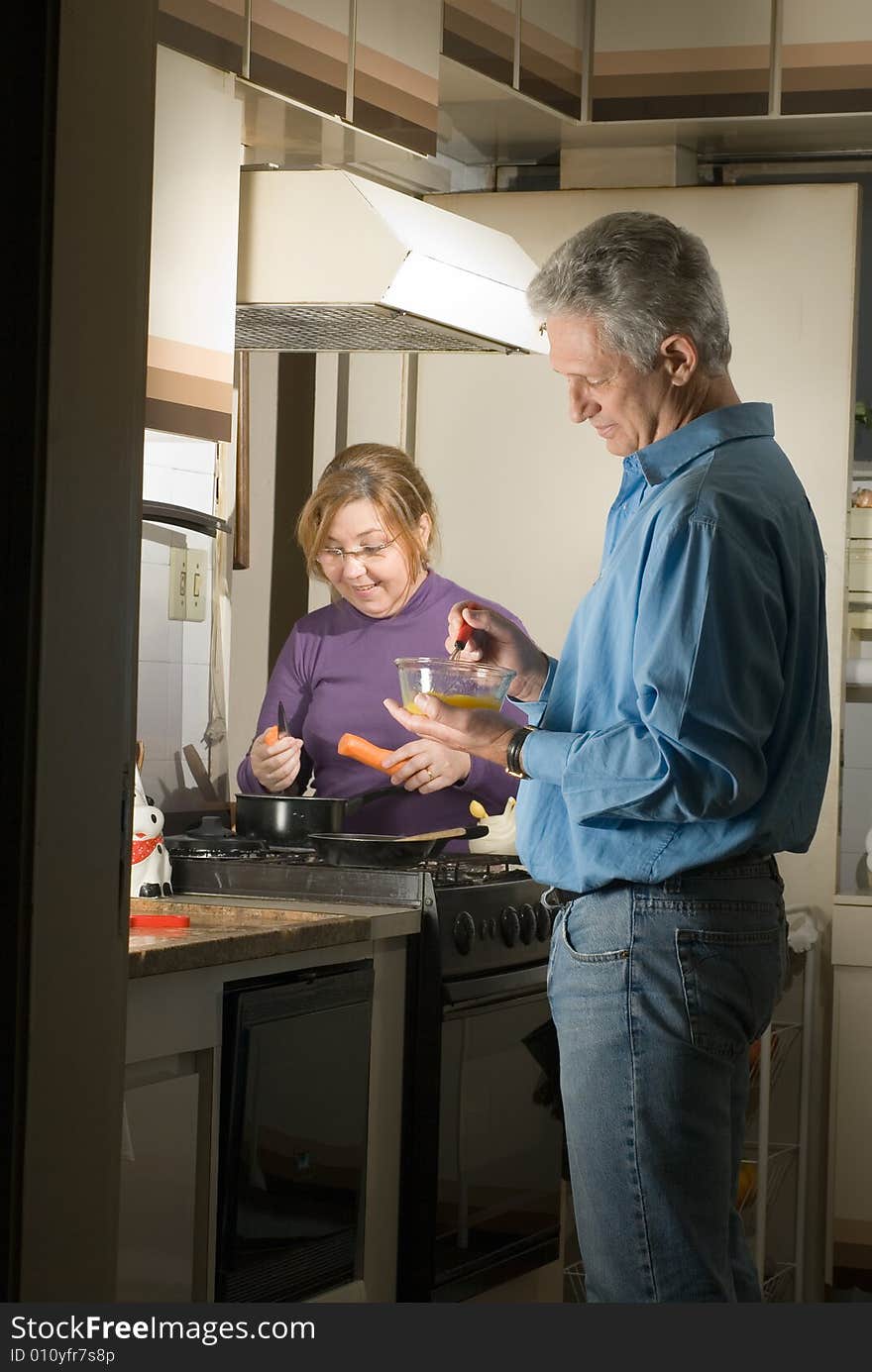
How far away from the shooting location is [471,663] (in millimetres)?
2035

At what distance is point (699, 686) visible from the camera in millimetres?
1542

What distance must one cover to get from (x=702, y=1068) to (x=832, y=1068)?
2.30 metres

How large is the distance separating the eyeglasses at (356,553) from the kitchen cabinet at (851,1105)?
1393mm

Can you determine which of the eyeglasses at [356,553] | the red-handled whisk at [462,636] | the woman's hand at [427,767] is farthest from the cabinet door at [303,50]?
the red-handled whisk at [462,636]

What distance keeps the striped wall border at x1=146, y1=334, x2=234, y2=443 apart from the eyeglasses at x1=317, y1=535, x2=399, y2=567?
0.62m

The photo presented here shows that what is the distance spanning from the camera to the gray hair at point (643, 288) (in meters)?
1.71

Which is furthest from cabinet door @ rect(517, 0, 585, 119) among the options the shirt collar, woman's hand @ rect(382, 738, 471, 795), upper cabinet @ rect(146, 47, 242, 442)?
the shirt collar

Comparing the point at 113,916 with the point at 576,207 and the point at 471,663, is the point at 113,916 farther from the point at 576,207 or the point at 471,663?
the point at 576,207

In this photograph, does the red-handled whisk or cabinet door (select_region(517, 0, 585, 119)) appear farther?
cabinet door (select_region(517, 0, 585, 119))

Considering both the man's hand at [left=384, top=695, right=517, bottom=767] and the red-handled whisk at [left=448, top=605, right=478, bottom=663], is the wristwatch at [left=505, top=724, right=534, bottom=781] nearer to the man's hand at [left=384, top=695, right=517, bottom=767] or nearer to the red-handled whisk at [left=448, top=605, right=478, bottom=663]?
the man's hand at [left=384, top=695, right=517, bottom=767]

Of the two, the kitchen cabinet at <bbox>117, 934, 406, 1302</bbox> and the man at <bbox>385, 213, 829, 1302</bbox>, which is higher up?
the man at <bbox>385, 213, 829, 1302</bbox>

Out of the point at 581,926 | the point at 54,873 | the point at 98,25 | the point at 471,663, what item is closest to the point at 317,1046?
the point at 471,663

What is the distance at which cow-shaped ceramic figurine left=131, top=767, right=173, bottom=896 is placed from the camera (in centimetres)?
261

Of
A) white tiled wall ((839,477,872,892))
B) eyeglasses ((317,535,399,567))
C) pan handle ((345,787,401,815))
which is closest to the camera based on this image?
pan handle ((345,787,401,815))
